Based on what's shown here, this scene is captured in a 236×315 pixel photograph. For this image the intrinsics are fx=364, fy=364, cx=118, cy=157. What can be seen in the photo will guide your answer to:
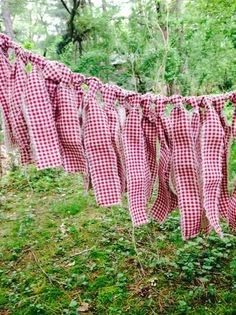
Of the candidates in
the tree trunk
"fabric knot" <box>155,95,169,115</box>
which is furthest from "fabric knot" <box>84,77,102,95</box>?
the tree trunk

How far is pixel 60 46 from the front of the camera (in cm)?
1107

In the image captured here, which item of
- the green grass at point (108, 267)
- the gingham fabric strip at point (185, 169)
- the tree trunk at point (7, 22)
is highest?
the tree trunk at point (7, 22)

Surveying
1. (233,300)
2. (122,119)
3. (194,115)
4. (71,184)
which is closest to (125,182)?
(122,119)

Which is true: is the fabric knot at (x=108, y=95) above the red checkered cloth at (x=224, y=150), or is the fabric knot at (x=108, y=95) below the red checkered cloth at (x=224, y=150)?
above

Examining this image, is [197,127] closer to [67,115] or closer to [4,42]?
[67,115]

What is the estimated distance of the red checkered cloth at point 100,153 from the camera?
125 centimetres

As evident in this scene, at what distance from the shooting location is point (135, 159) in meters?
1.29

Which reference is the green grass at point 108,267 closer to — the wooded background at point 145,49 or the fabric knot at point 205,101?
the fabric knot at point 205,101

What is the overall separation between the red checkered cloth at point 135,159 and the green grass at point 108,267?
0.52 m

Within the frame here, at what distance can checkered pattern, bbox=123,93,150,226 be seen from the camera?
128 cm

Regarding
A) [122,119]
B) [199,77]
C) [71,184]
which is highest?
[122,119]

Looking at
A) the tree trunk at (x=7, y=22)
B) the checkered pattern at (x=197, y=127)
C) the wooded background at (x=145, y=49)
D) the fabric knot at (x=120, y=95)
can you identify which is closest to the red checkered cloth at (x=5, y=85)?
the fabric knot at (x=120, y=95)

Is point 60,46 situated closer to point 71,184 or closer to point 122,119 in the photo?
point 71,184

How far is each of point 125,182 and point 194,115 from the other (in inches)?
14.2
